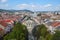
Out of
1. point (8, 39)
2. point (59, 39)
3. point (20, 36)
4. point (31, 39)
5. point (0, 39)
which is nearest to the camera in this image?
point (59, 39)

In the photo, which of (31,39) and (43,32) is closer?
(43,32)

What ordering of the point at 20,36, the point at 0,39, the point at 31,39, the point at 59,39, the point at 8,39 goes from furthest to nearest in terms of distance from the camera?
the point at 31,39
the point at 0,39
the point at 20,36
the point at 8,39
the point at 59,39

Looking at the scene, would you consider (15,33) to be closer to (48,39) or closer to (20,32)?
(20,32)

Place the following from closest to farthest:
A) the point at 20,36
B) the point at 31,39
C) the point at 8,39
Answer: the point at 8,39 → the point at 20,36 → the point at 31,39

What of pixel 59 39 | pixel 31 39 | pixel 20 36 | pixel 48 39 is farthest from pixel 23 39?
pixel 31 39

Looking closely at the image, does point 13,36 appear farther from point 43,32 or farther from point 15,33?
point 43,32

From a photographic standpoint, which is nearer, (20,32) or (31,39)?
(20,32)

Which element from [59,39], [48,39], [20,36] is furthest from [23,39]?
[59,39]

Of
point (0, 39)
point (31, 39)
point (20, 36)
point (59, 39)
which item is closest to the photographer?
point (59, 39)

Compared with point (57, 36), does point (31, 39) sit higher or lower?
lower
